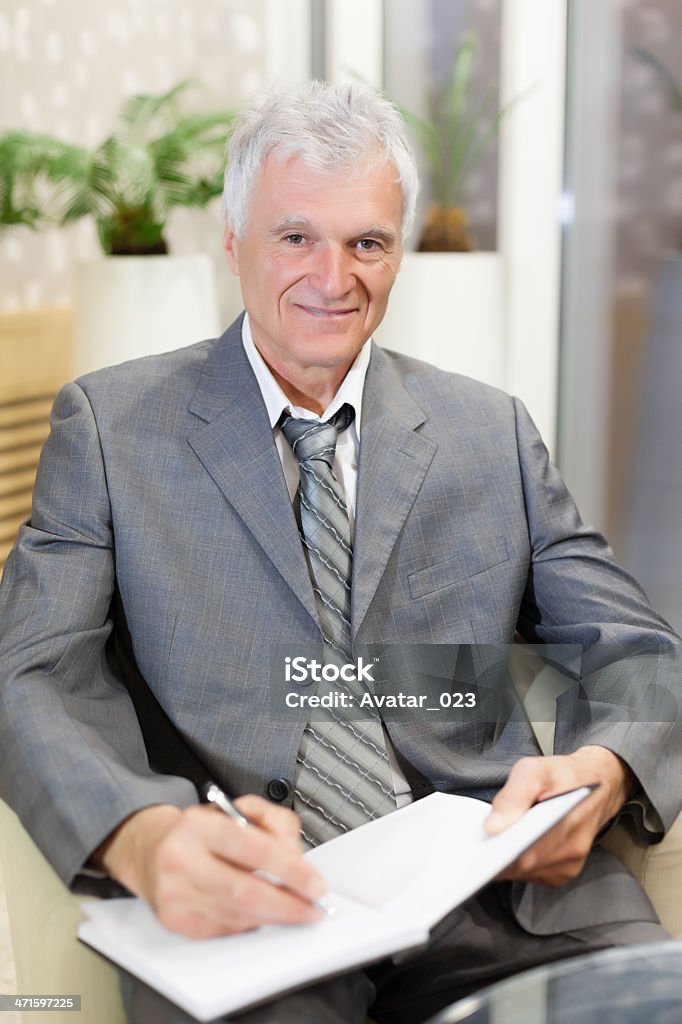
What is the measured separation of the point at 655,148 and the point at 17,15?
6.88ft

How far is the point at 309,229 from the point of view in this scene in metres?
1.49

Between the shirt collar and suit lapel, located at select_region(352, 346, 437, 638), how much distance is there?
23 millimetres

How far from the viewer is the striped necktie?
1357 millimetres

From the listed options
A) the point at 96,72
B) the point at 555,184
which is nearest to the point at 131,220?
the point at 96,72

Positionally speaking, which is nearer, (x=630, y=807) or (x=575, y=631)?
(x=630, y=807)

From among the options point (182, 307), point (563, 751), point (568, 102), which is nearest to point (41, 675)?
point (563, 751)

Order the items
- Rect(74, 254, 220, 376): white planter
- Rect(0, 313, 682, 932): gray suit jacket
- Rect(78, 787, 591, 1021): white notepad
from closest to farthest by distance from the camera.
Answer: Rect(78, 787, 591, 1021): white notepad < Rect(0, 313, 682, 932): gray suit jacket < Rect(74, 254, 220, 376): white planter

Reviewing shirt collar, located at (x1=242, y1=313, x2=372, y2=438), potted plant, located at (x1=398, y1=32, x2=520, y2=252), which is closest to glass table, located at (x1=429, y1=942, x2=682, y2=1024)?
shirt collar, located at (x1=242, y1=313, x2=372, y2=438)

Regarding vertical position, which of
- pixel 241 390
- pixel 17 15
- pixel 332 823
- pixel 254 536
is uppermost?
pixel 17 15

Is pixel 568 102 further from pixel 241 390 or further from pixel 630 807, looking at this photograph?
pixel 630 807

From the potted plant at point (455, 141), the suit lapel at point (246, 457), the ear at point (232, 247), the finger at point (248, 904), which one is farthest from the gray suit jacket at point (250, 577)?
the potted plant at point (455, 141)

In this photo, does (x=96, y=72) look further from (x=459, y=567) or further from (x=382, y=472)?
(x=459, y=567)

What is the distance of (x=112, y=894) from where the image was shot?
3.56 feet

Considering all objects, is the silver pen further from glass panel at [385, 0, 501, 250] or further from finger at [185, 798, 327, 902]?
glass panel at [385, 0, 501, 250]
